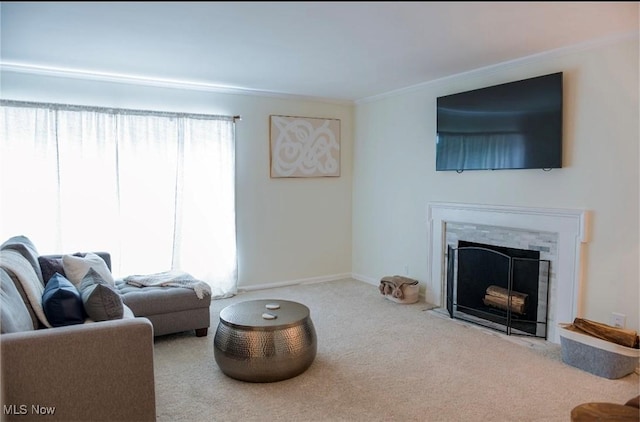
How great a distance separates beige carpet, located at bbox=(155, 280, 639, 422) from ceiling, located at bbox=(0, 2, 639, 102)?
2.38 metres

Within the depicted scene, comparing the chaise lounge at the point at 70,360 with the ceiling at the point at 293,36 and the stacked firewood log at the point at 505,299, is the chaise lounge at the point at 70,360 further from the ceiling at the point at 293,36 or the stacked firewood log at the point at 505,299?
the stacked firewood log at the point at 505,299

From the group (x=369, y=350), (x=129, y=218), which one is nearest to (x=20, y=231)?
(x=129, y=218)

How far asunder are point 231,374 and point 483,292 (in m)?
2.60

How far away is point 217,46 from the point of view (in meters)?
3.47

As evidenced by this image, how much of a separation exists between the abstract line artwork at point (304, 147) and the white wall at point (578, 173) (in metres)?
0.87

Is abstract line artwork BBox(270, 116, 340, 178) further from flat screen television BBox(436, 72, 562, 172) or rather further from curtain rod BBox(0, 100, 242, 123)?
flat screen television BBox(436, 72, 562, 172)

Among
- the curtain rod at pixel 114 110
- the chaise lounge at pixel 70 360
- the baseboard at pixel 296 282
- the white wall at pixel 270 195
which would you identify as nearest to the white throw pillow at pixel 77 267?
the chaise lounge at pixel 70 360

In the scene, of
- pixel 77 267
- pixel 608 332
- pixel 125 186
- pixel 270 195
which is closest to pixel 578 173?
pixel 608 332

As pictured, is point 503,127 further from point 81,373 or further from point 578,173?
point 81,373

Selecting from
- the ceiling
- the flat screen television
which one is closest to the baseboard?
the flat screen television

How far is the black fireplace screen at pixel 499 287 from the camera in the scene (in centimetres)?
400

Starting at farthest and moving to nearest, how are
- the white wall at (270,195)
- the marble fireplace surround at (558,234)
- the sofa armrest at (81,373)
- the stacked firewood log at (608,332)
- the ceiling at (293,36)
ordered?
1. the white wall at (270,195)
2. the marble fireplace surround at (558,234)
3. the stacked firewood log at (608,332)
4. the ceiling at (293,36)
5. the sofa armrest at (81,373)

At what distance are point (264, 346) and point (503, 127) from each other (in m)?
2.78

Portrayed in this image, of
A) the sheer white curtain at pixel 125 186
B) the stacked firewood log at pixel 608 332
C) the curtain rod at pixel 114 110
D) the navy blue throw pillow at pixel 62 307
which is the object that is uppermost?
the curtain rod at pixel 114 110
